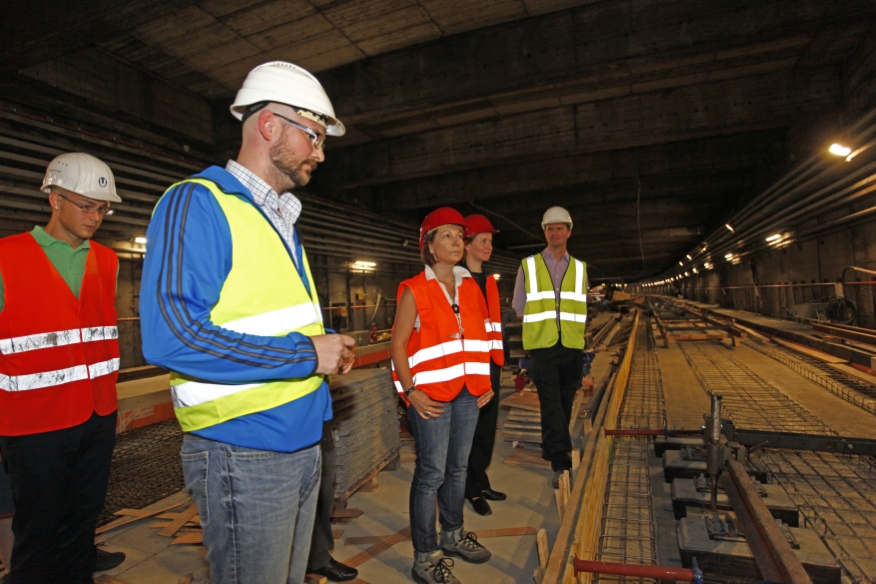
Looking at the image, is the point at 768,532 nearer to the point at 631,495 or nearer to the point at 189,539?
the point at 631,495

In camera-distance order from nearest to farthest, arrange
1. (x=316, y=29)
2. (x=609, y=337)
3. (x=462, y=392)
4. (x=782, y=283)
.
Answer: (x=462, y=392), (x=316, y=29), (x=609, y=337), (x=782, y=283)

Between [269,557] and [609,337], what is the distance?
13.4 metres

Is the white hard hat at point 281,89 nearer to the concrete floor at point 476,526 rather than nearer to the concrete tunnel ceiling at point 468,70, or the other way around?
the concrete floor at point 476,526

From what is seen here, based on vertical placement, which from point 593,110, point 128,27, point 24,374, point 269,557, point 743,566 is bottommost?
point 743,566

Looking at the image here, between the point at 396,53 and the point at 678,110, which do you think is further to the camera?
the point at 678,110

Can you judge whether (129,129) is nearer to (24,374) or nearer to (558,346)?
(24,374)

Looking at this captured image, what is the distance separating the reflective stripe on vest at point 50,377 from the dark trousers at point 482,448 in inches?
98.1

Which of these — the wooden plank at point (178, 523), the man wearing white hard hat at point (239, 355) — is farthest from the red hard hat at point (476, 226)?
the wooden plank at point (178, 523)

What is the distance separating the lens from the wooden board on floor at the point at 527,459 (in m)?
4.62

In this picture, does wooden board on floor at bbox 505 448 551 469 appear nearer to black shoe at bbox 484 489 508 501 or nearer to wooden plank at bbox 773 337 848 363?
black shoe at bbox 484 489 508 501

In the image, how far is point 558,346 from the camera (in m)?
4.17

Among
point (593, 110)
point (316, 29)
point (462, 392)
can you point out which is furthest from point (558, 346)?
point (593, 110)

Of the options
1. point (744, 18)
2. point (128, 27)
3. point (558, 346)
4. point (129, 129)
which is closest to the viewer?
point (558, 346)

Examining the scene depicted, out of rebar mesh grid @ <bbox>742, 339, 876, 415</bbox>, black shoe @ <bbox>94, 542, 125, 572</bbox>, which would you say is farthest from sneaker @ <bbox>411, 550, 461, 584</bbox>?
rebar mesh grid @ <bbox>742, 339, 876, 415</bbox>
